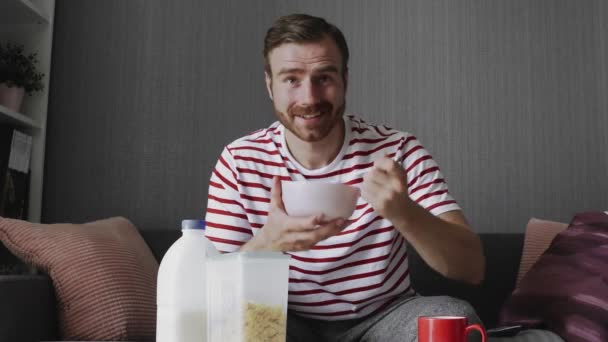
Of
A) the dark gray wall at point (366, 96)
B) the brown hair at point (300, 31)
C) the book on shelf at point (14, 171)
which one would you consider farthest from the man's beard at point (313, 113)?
the book on shelf at point (14, 171)

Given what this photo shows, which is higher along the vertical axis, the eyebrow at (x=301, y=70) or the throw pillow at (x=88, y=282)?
the eyebrow at (x=301, y=70)

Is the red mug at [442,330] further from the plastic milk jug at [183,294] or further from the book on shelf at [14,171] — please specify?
the book on shelf at [14,171]

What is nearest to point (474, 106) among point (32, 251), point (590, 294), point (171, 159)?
point (590, 294)

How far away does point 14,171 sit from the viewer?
203 centimetres

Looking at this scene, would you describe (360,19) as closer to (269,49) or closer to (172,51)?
(172,51)

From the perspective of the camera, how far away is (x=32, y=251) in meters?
1.49

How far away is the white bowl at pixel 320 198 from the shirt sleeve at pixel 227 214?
1.61ft

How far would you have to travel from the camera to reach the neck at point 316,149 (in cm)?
151

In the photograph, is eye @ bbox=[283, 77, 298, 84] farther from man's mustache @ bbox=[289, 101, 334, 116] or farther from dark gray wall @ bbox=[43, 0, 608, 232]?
dark gray wall @ bbox=[43, 0, 608, 232]

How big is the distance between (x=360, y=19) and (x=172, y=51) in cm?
67

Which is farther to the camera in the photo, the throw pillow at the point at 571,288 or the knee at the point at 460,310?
the throw pillow at the point at 571,288

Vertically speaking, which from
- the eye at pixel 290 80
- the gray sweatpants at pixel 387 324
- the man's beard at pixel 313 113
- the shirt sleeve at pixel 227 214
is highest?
the eye at pixel 290 80

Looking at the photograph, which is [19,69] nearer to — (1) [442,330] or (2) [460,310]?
(2) [460,310]

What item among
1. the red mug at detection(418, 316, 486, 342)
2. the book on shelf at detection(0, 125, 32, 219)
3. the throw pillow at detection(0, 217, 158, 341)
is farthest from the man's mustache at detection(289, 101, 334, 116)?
the book on shelf at detection(0, 125, 32, 219)
